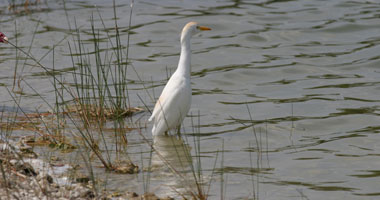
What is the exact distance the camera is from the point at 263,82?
889cm

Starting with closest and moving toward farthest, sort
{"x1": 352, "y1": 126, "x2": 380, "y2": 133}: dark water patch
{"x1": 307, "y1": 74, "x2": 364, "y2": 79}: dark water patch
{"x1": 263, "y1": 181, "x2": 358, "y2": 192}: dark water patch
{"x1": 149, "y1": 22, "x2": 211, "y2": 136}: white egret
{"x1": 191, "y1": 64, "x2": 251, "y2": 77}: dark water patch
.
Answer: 1. {"x1": 263, "y1": 181, "x2": 358, "y2": 192}: dark water patch
2. {"x1": 149, "y1": 22, "x2": 211, "y2": 136}: white egret
3. {"x1": 352, "y1": 126, "x2": 380, "y2": 133}: dark water patch
4. {"x1": 307, "y1": 74, "x2": 364, "y2": 79}: dark water patch
5. {"x1": 191, "y1": 64, "x2": 251, "y2": 77}: dark water patch

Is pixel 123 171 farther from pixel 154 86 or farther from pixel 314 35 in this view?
pixel 314 35

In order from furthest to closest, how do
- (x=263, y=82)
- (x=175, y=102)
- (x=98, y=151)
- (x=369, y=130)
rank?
(x=263, y=82)
(x=369, y=130)
(x=175, y=102)
(x=98, y=151)

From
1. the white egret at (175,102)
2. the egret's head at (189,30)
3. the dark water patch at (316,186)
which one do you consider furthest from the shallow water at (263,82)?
the egret's head at (189,30)

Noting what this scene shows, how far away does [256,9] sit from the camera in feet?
40.3

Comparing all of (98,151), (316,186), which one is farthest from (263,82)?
(98,151)

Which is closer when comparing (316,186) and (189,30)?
(316,186)

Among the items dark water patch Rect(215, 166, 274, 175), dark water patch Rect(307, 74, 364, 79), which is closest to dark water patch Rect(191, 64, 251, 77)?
dark water patch Rect(307, 74, 364, 79)

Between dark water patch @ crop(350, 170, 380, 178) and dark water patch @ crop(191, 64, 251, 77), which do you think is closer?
dark water patch @ crop(350, 170, 380, 178)

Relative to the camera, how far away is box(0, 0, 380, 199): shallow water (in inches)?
222

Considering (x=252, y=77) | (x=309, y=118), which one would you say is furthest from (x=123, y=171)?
(x=252, y=77)

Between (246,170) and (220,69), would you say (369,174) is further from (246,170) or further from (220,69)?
(220,69)

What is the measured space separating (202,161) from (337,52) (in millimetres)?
4646

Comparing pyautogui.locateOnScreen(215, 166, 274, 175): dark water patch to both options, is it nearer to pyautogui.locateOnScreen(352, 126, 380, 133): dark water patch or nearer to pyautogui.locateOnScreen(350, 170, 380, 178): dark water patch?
pyautogui.locateOnScreen(350, 170, 380, 178): dark water patch
